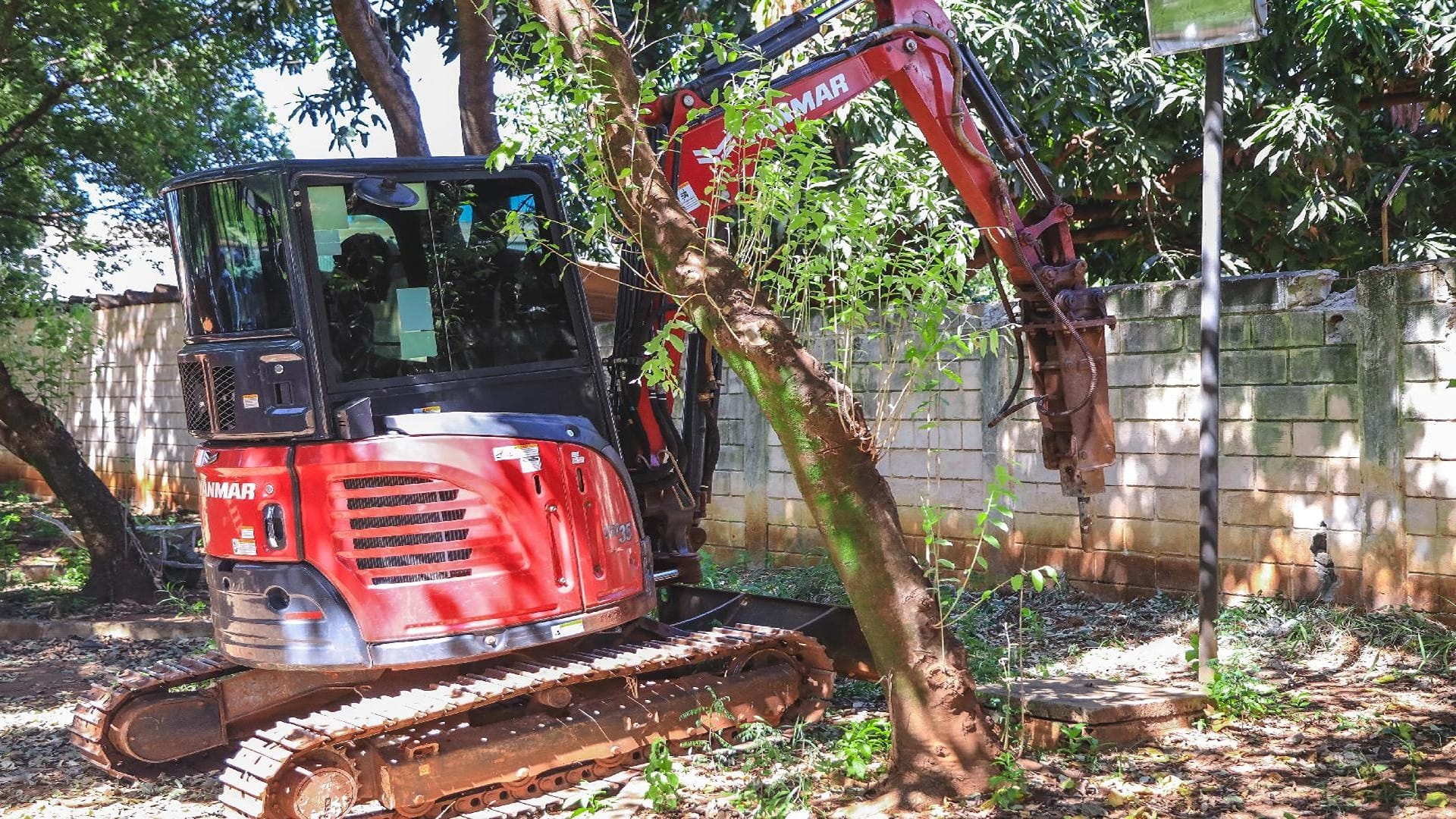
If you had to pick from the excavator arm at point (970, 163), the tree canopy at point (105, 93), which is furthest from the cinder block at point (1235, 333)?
the tree canopy at point (105, 93)

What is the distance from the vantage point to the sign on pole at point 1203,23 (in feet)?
17.5

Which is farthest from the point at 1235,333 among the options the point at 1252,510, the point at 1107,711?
the point at 1107,711

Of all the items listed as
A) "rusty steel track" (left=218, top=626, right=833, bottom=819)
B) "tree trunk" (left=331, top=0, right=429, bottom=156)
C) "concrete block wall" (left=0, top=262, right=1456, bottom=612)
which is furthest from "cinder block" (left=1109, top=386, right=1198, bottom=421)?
"tree trunk" (left=331, top=0, right=429, bottom=156)

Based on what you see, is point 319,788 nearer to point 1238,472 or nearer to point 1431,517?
point 1238,472

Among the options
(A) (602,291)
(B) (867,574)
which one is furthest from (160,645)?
(B) (867,574)

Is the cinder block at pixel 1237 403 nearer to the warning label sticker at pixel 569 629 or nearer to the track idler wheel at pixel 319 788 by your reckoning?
the warning label sticker at pixel 569 629

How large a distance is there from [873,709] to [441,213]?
3.04 metres

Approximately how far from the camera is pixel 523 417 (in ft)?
17.7

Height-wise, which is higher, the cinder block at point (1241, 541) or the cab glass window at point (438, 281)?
the cab glass window at point (438, 281)

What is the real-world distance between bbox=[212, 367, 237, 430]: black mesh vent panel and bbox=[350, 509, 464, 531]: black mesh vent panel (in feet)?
2.35

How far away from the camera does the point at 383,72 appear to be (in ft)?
33.0

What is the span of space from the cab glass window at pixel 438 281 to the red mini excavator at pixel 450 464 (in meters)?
0.01

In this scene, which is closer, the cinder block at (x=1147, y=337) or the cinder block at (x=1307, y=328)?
the cinder block at (x=1307, y=328)

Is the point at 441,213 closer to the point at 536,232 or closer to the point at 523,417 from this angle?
the point at 536,232
